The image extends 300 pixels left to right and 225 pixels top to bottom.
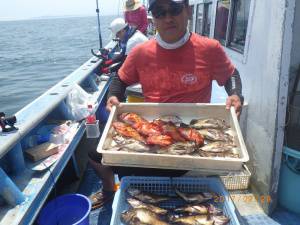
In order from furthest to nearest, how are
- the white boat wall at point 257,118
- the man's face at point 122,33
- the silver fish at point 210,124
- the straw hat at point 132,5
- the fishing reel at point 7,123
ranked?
the straw hat at point 132,5
the man's face at point 122,33
the fishing reel at point 7,123
the white boat wall at point 257,118
the silver fish at point 210,124

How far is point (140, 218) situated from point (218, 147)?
27.6 inches

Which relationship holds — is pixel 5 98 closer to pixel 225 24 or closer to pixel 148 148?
pixel 225 24

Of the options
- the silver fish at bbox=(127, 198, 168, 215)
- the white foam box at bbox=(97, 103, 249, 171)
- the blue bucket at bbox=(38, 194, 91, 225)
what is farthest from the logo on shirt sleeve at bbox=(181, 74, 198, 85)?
the blue bucket at bbox=(38, 194, 91, 225)

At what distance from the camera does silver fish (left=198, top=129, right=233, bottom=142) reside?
2.25 m

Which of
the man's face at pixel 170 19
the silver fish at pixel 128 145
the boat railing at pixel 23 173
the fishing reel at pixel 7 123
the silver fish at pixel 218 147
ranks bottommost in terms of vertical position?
the boat railing at pixel 23 173

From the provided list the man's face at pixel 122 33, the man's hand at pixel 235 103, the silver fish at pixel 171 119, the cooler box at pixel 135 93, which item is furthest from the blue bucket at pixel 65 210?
the man's face at pixel 122 33

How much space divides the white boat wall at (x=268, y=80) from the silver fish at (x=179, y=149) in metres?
1.26

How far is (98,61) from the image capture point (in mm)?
6961

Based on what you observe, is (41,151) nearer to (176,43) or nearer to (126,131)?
(126,131)

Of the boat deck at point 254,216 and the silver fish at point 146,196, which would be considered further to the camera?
the boat deck at point 254,216

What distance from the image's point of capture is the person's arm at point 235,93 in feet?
8.04

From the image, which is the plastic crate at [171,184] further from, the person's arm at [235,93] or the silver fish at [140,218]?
the person's arm at [235,93]

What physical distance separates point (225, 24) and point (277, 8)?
8.71 feet

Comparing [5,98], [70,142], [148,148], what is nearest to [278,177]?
[148,148]
